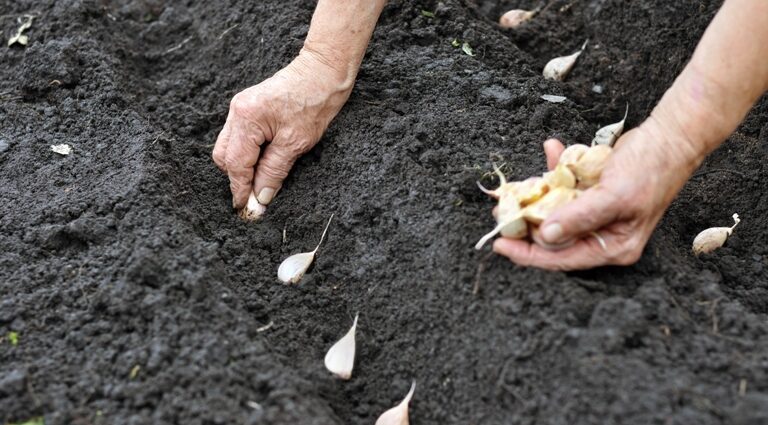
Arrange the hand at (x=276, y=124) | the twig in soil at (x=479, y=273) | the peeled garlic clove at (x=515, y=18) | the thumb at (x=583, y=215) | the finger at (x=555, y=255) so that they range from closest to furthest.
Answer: the thumb at (x=583, y=215)
the finger at (x=555, y=255)
the twig in soil at (x=479, y=273)
the hand at (x=276, y=124)
the peeled garlic clove at (x=515, y=18)

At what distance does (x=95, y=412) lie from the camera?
6.42 feet

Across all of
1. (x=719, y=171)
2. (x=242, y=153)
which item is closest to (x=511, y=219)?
(x=242, y=153)

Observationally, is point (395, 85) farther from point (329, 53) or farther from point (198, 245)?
point (198, 245)

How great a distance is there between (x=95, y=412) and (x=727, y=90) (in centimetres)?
168

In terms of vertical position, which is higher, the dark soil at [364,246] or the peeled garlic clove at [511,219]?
the peeled garlic clove at [511,219]

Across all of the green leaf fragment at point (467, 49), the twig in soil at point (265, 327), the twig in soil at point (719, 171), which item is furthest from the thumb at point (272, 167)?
the twig in soil at point (719, 171)

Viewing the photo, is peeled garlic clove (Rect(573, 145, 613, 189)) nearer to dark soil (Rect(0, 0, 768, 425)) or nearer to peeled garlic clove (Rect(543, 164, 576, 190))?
peeled garlic clove (Rect(543, 164, 576, 190))

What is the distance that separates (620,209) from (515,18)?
1787 millimetres

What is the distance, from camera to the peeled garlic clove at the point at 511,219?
6.59ft

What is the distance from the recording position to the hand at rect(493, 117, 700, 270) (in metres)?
1.90

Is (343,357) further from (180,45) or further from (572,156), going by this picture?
(180,45)

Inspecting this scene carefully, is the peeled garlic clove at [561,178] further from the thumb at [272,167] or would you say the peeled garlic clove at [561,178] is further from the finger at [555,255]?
the thumb at [272,167]

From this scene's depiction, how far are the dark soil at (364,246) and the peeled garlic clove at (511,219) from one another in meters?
0.12

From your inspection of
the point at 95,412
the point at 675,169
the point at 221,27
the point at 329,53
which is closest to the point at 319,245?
the point at 329,53
